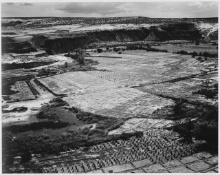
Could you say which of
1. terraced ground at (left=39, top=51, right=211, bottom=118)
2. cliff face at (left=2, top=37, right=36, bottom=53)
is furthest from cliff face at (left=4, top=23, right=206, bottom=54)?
terraced ground at (left=39, top=51, right=211, bottom=118)

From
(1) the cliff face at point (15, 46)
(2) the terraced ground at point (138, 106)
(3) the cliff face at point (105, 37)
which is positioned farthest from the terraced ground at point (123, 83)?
(3) the cliff face at point (105, 37)

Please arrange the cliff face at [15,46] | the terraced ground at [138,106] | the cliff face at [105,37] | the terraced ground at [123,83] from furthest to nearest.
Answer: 1. the cliff face at [105,37]
2. the cliff face at [15,46]
3. the terraced ground at [123,83]
4. the terraced ground at [138,106]

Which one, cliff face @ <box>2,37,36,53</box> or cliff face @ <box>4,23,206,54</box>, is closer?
cliff face @ <box>2,37,36,53</box>

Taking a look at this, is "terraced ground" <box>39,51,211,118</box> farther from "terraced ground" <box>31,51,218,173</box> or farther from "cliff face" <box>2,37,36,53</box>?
"cliff face" <box>2,37,36,53</box>

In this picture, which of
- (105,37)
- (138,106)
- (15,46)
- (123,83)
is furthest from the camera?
(105,37)

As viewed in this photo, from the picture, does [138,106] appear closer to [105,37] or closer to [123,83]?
[123,83]

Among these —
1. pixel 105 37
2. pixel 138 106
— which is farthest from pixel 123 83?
pixel 105 37

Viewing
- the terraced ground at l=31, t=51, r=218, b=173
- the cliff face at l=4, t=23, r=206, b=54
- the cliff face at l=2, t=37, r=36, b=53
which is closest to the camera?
the terraced ground at l=31, t=51, r=218, b=173

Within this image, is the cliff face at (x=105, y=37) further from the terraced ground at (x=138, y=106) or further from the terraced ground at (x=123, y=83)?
the terraced ground at (x=138, y=106)
